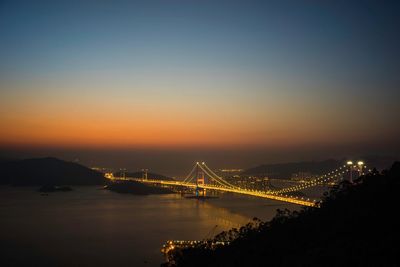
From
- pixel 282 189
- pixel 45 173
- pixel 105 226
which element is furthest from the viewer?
pixel 45 173

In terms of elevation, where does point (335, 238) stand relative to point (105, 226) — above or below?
above

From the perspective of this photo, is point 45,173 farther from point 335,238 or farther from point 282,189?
point 335,238

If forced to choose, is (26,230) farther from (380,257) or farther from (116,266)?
(380,257)

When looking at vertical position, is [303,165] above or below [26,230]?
above

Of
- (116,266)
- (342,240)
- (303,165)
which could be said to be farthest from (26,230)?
(303,165)

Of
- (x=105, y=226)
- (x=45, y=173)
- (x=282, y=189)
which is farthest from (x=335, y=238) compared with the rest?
(x=45, y=173)

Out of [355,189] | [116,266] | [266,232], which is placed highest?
[355,189]

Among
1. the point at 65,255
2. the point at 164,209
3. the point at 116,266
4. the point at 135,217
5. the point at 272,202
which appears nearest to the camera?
the point at 116,266
